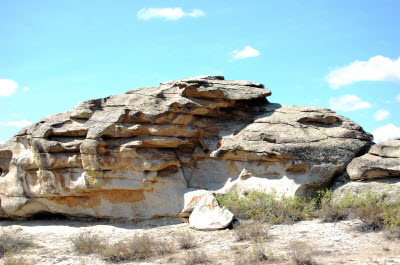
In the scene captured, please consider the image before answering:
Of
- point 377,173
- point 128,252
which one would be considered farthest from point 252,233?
point 377,173

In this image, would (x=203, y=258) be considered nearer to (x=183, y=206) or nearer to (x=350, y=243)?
(x=350, y=243)

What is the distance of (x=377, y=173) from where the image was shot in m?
11.1

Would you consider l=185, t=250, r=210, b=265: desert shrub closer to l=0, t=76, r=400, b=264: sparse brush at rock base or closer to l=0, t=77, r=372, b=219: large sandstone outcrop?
l=0, t=76, r=400, b=264: sparse brush at rock base

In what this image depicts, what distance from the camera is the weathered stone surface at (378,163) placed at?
429 inches

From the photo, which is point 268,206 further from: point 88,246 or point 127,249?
point 88,246

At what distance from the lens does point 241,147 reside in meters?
12.4

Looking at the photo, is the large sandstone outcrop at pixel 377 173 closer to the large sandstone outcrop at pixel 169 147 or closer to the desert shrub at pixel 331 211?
the desert shrub at pixel 331 211

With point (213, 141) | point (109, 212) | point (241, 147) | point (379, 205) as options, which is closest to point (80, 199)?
point (109, 212)

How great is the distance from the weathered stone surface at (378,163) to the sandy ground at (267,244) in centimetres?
172

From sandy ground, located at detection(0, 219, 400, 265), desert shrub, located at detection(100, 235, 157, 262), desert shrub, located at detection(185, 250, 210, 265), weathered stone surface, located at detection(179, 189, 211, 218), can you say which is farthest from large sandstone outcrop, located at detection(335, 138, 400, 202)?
desert shrub, located at detection(100, 235, 157, 262)

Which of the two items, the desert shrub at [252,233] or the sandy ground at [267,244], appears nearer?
the sandy ground at [267,244]

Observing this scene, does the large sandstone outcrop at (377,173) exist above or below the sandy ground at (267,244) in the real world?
above

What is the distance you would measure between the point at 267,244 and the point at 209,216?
8.12 feet

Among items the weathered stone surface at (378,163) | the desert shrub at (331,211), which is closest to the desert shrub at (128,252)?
the desert shrub at (331,211)
